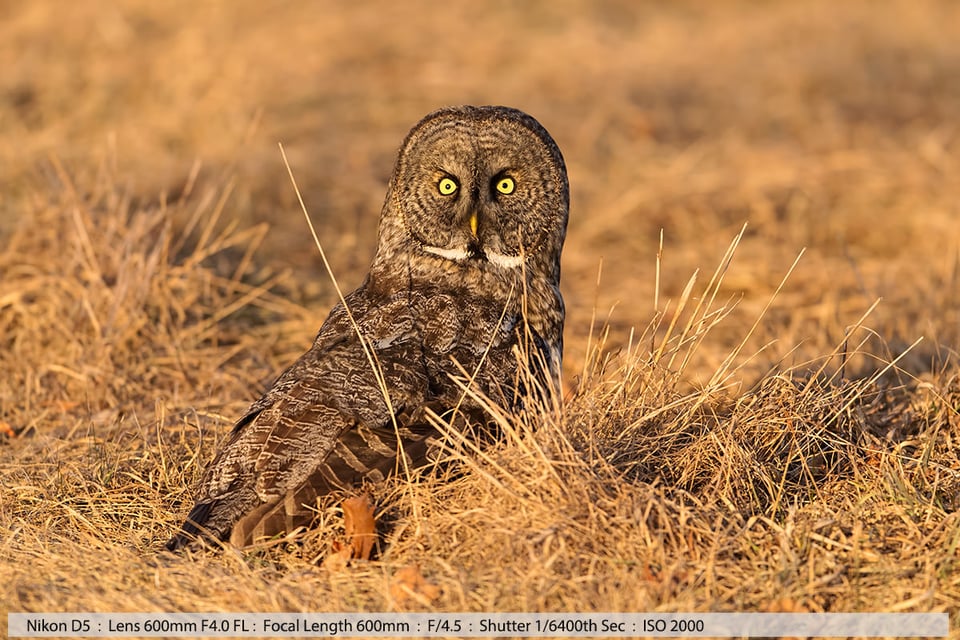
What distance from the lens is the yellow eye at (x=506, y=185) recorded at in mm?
4320

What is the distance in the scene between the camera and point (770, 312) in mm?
6680

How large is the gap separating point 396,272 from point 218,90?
5775 millimetres

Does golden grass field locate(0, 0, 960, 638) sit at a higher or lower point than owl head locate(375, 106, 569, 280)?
lower

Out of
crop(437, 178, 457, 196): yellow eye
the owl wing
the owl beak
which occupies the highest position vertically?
crop(437, 178, 457, 196): yellow eye

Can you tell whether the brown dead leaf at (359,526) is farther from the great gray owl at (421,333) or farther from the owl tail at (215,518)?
the owl tail at (215,518)

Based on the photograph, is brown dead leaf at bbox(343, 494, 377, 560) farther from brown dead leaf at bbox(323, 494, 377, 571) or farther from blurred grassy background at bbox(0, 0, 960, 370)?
blurred grassy background at bbox(0, 0, 960, 370)

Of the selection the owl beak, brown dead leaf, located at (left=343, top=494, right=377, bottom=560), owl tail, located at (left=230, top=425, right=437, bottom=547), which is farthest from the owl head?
brown dead leaf, located at (left=343, top=494, right=377, bottom=560)

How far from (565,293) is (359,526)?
3795mm

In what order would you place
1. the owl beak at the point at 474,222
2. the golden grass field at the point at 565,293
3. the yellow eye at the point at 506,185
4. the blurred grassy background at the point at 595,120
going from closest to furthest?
the golden grass field at the point at 565,293, the owl beak at the point at 474,222, the yellow eye at the point at 506,185, the blurred grassy background at the point at 595,120

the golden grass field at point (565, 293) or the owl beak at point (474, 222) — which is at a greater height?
the owl beak at point (474, 222)

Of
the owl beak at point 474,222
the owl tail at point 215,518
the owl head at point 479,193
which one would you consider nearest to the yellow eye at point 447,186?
the owl head at point 479,193

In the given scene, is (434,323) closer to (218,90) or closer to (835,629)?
(835,629)

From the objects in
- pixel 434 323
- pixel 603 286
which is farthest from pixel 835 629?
pixel 603 286

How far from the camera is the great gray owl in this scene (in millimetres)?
3645
